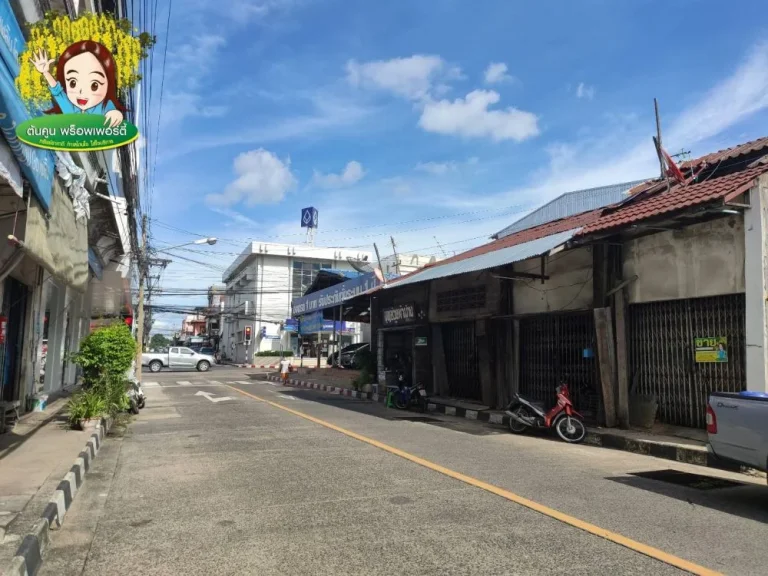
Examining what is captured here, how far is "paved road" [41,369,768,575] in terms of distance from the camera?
4.26 metres

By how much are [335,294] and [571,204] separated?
40.3 ft

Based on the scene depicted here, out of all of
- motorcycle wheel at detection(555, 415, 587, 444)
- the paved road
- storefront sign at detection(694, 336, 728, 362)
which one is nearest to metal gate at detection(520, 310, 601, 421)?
motorcycle wheel at detection(555, 415, 587, 444)

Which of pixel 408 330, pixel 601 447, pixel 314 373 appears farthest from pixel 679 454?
pixel 314 373

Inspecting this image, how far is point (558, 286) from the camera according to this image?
1311 cm

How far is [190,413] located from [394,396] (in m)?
5.46

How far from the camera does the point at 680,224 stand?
10.1 meters

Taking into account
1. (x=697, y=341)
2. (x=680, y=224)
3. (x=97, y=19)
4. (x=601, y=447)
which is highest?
(x=97, y=19)

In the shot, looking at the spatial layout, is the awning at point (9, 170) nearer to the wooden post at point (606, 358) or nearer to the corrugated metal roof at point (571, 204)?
the wooden post at point (606, 358)

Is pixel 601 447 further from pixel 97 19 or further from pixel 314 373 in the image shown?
pixel 314 373

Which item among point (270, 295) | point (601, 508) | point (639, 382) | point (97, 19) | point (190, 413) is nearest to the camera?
point (601, 508)

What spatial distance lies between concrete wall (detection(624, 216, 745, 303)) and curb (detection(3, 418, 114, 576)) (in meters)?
9.62

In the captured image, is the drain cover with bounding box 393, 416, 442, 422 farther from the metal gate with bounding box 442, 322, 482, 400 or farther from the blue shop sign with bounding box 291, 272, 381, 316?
the blue shop sign with bounding box 291, 272, 381, 316

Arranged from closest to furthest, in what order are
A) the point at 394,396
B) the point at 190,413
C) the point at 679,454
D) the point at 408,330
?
the point at 679,454 < the point at 190,413 < the point at 394,396 < the point at 408,330

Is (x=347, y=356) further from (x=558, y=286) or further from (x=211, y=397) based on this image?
(x=558, y=286)
